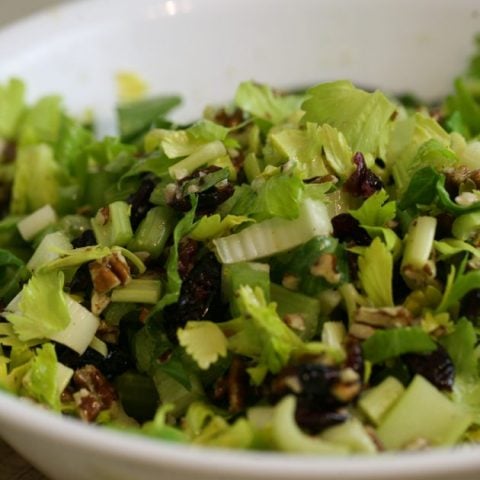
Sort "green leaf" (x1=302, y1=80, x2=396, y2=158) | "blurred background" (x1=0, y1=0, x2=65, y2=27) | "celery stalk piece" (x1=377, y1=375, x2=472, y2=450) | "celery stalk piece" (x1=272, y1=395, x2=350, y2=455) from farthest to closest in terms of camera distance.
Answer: "blurred background" (x1=0, y1=0, x2=65, y2=27)
"green leaf" (x1=302, y1=80, x2=396, y2=158)
"celery stalk piece" (x1=377, y1=375, x2=472, y2=450)
"celery stalk piece" (x1=272, y1=395, x2=350, y2=455)

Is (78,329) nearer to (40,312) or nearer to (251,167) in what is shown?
(40,312)

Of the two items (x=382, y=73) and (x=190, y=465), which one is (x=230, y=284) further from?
(x=382, y=73)

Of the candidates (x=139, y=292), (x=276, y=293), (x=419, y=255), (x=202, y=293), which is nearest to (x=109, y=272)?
(x=139, y=292)

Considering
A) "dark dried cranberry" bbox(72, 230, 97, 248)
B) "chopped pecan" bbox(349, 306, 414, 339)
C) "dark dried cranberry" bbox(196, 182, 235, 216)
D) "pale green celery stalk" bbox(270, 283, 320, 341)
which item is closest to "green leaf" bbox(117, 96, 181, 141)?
"dark dried cranberry" bbox(72, 230, 97, 248)

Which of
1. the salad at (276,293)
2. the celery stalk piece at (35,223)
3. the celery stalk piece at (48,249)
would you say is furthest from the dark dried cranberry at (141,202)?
the celery stalk piece at (35,223)

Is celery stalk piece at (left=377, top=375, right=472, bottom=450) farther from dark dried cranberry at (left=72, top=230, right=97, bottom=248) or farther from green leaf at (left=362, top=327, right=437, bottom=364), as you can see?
dark dried cranberry at (left=72, top=230, right=97, bottom=248)

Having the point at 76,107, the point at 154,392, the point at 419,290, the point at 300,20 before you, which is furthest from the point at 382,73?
the point at 154,392

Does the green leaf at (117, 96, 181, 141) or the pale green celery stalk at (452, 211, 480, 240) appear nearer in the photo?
the pale green celery stalk at (452, 211, 480, 240)
